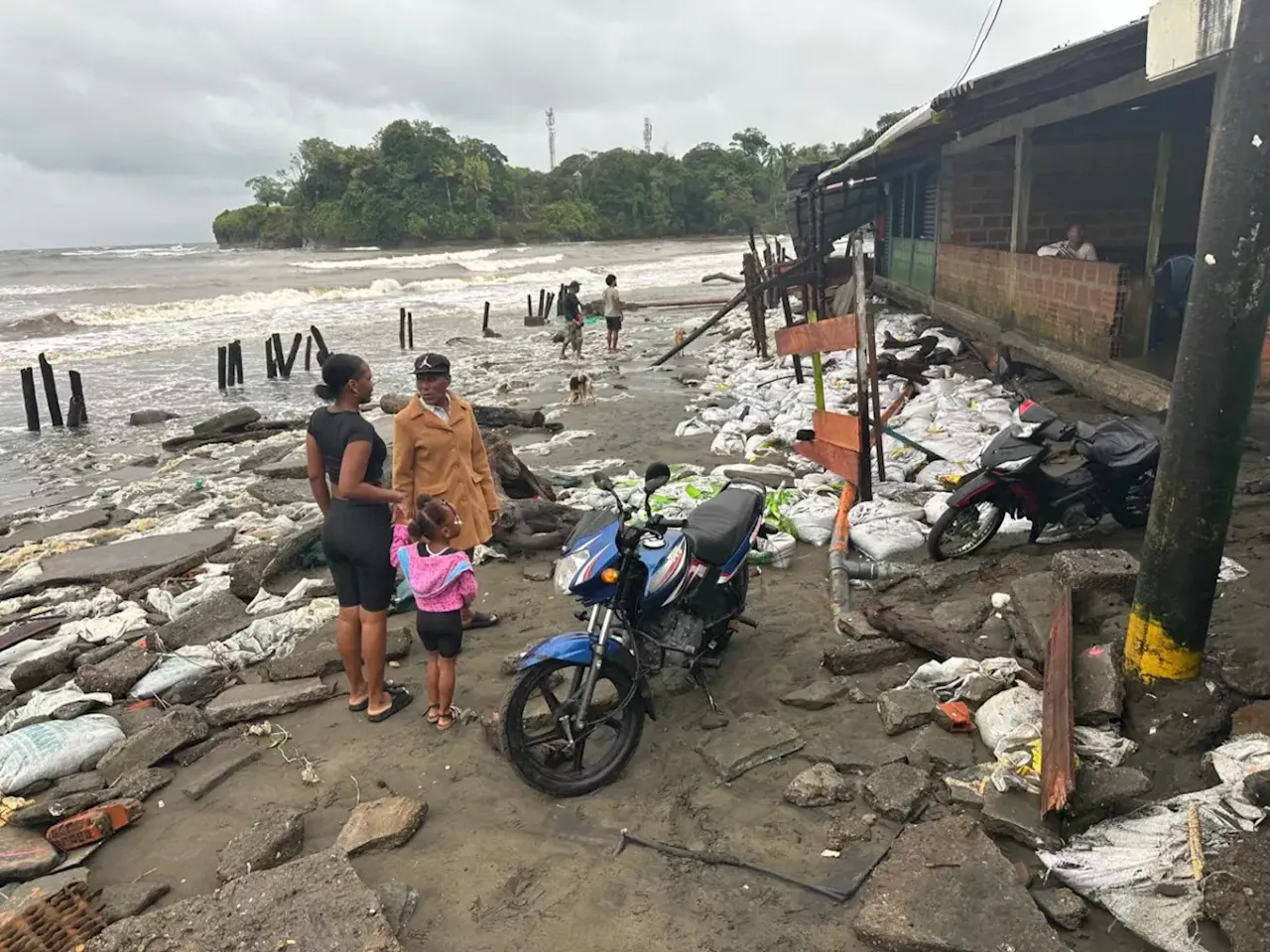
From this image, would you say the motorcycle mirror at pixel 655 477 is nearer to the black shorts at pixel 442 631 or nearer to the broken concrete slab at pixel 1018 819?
the black shorts at pixel 442 631

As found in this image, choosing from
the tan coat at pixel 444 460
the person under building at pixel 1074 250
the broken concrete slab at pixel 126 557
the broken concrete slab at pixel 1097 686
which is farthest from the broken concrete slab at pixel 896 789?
the person under building at pixel 1074 250

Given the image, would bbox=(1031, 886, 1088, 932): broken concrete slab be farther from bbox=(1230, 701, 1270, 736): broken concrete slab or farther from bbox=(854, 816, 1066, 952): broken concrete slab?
bbox=(1230, 701, 1270, 736): broken concrete slab

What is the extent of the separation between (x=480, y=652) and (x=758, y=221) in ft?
248

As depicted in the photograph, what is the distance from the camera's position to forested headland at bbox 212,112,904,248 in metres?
62.0

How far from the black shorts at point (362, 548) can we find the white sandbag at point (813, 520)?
9.72 feet

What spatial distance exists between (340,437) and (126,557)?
3735 millimetres

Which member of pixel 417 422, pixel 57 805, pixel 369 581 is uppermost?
pixel 417 422

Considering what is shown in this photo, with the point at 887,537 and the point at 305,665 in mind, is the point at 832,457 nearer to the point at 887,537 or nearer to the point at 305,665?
the point at 887,537

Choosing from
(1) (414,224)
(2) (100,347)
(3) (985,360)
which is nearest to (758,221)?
(1) (414,224)

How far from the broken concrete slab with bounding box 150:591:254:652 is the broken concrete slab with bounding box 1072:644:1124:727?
15.0 feet

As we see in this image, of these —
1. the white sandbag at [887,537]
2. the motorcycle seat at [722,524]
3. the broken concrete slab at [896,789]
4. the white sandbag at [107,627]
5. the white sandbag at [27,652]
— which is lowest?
the white sandbag at [27,652]

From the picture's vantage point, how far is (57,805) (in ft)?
11.0

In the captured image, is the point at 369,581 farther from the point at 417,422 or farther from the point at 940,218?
the point at 940,218

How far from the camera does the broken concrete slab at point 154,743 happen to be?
143 inches
